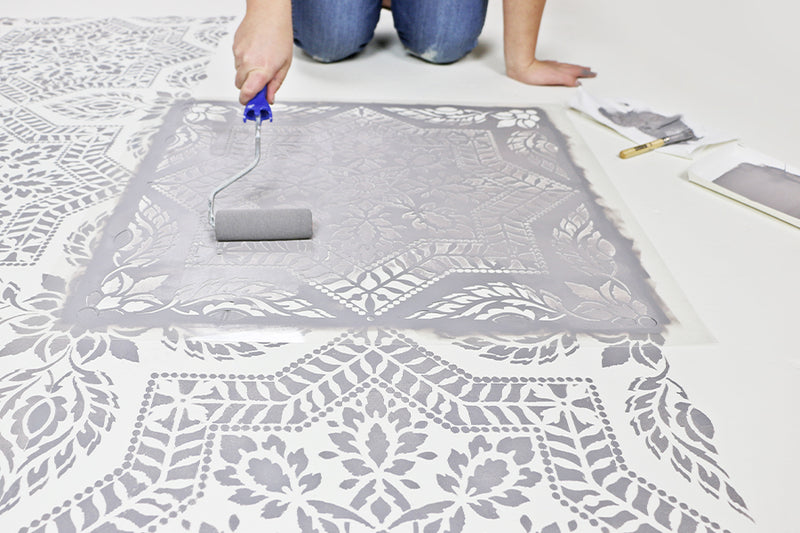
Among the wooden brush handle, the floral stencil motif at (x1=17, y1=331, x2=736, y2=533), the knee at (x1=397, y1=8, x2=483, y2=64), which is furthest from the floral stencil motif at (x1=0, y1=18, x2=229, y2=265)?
the wooden brush handle

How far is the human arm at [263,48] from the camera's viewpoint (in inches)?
44.1

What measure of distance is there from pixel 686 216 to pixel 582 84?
0.68m

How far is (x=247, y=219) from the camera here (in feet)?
3.64

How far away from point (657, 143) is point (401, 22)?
85 cm

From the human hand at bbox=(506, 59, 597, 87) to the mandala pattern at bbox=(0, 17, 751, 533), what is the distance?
0.38 metres

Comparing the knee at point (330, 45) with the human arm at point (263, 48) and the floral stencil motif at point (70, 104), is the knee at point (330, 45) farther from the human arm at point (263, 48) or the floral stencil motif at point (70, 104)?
the human arm at point (263, 48)

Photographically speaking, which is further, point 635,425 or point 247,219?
point 247,219

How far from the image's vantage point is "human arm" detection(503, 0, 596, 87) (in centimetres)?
175

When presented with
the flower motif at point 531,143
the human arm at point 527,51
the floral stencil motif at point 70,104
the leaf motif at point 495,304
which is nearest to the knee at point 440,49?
the human arm at point 527,51

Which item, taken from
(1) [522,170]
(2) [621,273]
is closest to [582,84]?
(1) [522,170]

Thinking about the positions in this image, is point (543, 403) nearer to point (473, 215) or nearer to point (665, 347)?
point (665, 347)

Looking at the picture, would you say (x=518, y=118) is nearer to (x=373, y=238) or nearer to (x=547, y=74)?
(x=547, y=74)

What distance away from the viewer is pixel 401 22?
76.4 inches

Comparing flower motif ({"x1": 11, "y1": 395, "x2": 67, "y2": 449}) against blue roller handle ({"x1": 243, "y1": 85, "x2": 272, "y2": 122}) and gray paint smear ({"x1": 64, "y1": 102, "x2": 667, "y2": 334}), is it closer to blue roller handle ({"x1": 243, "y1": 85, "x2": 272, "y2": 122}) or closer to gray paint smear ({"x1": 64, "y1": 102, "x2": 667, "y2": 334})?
gray paint smear ({"x1": 64, "y1": 102, "x2": 667, "y2": 334})
